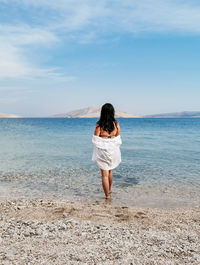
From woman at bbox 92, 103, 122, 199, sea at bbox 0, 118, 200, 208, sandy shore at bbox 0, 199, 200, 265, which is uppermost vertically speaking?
woman at bbox 92, 103, 122, 199

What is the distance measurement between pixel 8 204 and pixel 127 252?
400cm

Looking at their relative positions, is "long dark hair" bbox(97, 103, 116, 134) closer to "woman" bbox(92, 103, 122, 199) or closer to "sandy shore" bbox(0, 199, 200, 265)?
"woman" bbox(92, 103, 122, 199)

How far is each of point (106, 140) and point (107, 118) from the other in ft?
1.97

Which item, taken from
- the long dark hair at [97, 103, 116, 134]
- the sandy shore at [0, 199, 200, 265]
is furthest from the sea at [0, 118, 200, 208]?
the long dark hair at [97, 103, 116, 134]

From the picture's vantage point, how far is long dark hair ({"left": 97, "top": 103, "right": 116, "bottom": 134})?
6551mm

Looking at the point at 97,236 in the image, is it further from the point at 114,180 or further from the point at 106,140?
the point at 114,180

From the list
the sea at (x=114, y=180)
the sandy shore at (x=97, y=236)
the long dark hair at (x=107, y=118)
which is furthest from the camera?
the sea at (x=114, y=180)

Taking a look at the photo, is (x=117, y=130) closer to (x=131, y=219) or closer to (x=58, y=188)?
(x=131, y=219)

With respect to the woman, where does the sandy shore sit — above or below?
below

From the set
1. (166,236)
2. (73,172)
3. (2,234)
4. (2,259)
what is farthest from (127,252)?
(73,172)

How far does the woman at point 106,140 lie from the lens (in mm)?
6613

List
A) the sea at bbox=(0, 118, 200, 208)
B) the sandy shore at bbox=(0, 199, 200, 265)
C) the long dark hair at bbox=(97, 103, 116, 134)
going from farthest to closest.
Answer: the sea at bbox=(0, 118, 200, 208) < the long dark hair at bbox=(97, 103, 116, 134) < the sandy shore at bbox=(0, 199, 200, 265)

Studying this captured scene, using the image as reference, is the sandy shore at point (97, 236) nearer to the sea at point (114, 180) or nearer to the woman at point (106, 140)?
the woman at point (106, 140)

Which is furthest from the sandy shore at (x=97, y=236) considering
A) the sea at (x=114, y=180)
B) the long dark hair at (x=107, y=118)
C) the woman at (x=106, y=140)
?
the long dark hair at (x=107, y=118)
